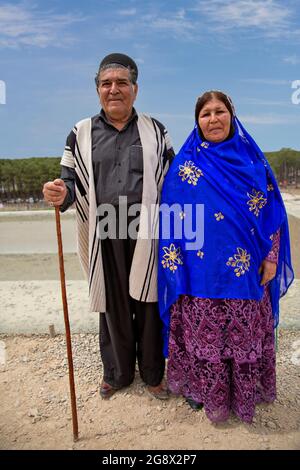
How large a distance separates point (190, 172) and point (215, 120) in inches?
11.9

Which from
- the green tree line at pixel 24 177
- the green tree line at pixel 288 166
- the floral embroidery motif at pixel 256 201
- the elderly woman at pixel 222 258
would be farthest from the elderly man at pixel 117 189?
the green tree line at pixel 288 166

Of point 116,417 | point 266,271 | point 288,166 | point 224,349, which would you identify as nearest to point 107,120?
point 266,271

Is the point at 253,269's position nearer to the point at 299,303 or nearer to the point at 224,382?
the point at 224,382

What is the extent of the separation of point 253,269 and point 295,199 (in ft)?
34.3

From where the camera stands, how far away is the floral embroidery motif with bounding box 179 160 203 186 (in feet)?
6.88

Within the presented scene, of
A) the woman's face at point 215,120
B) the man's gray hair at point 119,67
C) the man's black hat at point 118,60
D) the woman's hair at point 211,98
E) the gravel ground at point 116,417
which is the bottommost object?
the gravel ground at point 116,417

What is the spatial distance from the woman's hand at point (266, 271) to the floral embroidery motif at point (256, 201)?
306 mm

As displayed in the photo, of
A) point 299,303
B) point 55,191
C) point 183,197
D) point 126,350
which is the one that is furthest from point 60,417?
point 299,303

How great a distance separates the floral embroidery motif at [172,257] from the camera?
7.36ft

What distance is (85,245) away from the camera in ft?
8.14

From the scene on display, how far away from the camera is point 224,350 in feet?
7.38

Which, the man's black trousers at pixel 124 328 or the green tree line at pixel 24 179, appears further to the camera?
the green tree line at pixel 24 179

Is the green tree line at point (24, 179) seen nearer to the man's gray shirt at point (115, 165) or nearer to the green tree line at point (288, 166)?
the green tree line at point (288, 166)

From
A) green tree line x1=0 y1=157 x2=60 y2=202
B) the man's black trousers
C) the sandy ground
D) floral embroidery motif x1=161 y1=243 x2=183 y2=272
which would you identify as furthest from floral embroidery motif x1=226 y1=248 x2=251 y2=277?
green tree line x1=0 y1=157 x2=60 y2=202
